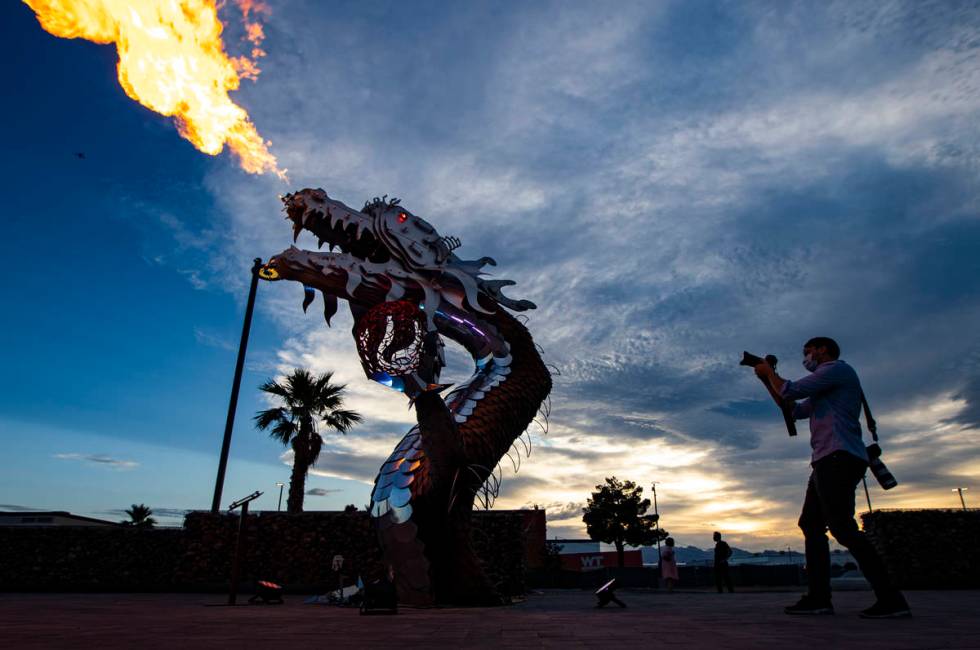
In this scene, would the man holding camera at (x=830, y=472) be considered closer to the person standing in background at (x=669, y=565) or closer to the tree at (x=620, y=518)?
the person standing in background at (x=669, y=565)

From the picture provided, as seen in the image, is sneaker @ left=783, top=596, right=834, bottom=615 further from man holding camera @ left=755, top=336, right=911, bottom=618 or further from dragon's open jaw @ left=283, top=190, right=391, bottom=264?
dragon's open jaw @ left=283, top=190, right=391, bottom=264

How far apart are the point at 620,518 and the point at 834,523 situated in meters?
42.6

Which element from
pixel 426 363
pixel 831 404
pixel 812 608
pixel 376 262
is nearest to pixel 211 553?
pixel 376 262

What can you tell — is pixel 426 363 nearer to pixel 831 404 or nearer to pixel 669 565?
pixel 831 404

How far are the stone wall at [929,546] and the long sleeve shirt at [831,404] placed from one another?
37.6ft

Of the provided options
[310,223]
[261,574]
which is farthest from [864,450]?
[261,574]

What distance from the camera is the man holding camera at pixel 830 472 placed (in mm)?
3721

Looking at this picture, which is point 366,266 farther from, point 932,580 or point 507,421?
point 932,580

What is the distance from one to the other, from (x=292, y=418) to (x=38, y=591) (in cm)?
819

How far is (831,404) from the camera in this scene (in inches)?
163

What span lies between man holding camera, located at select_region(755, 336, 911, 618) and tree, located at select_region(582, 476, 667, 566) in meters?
41.9

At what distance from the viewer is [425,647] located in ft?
7.92

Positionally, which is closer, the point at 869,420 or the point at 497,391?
the point at 869,420

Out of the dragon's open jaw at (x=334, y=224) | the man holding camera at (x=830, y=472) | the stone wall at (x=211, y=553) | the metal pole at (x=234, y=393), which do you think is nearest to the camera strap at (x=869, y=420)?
the man holding camera at (x=830, y=472)
